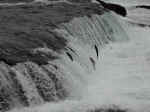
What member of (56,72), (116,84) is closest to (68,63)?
(56,72)

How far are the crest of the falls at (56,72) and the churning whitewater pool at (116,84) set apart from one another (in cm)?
16

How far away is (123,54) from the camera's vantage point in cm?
1159

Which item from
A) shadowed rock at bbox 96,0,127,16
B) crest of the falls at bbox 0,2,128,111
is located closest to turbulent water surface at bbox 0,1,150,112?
crest of the falls at bbox 0,2,128,111

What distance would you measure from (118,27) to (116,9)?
3576 millimetres

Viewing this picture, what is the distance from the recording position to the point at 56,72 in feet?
26.2

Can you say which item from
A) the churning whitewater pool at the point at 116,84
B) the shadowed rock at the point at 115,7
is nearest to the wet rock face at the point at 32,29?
the churning whitewater pool at the point at 116,84

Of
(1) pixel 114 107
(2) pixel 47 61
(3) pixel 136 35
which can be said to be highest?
(2) pixel 47 61

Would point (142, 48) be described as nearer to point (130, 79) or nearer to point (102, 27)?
point (102, 27)

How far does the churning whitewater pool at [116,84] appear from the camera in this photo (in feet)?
24.1

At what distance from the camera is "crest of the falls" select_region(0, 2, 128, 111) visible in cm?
718

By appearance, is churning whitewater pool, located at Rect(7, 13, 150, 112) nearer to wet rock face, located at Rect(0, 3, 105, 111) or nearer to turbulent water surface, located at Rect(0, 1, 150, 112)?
turbulent water surface, located at Rect(0, 1, 150, 112)

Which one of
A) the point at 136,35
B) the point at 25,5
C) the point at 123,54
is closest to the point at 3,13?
the point at 25,5

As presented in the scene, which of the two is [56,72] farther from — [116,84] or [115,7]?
[115,7]

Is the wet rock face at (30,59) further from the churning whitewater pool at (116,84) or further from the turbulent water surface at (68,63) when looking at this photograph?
the churning whitewater pool at (116,84)
